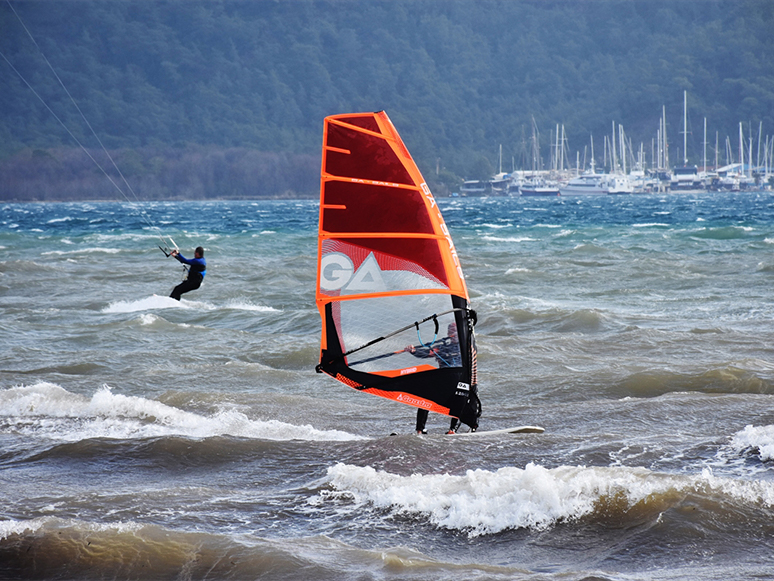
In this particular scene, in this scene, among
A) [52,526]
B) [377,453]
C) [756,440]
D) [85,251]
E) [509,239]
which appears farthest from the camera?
[509,239]

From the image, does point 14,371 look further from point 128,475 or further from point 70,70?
point 70,70

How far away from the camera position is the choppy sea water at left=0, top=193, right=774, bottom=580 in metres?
3.78

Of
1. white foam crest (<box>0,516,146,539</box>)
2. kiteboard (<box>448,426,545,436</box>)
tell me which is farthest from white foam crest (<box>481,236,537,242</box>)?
white foam crest (<box>0,516,146,539</box>)

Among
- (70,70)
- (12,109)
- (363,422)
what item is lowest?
(363,422)

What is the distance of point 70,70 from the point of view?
16388cm

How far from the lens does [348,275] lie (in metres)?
5.53

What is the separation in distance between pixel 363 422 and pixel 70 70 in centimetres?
17669

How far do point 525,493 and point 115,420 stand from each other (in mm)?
3784

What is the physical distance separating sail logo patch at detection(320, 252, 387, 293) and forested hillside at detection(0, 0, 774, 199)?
124 m

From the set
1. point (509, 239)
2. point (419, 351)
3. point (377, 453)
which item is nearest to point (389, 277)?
point (419, 351)

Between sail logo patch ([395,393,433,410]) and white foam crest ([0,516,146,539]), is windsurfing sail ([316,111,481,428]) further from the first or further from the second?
white foam crest ([0,516,146,539])

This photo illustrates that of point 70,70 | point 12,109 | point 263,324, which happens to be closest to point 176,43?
point 70,70

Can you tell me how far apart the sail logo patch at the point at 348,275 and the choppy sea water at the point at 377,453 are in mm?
1083

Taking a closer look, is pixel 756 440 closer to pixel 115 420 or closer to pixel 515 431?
pixel 515 431
